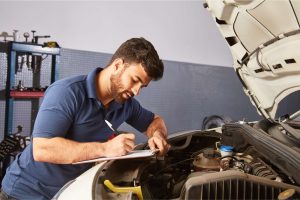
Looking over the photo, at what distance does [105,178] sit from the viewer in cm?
112

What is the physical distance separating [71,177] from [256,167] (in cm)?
90

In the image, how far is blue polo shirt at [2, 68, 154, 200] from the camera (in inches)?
49.7

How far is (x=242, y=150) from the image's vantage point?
4.96 ft

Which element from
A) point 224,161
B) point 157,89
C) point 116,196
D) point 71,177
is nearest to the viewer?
point 116,196

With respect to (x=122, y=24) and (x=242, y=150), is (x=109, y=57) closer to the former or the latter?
(x=122, y=24)

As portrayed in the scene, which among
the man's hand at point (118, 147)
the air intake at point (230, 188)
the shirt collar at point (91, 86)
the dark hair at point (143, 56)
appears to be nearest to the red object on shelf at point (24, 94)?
the shirt collar at point (91, 86)

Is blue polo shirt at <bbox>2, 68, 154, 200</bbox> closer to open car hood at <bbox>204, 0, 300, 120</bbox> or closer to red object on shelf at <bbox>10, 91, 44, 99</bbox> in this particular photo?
open car hood at <bbox>204, 0, 300, 120</bbox>

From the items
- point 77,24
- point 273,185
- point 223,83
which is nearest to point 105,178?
point 273,185

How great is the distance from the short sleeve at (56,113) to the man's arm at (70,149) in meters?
0.04

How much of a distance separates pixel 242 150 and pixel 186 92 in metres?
2.76

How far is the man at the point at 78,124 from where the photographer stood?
1.18 metres

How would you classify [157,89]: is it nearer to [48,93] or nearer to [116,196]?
[48,93]

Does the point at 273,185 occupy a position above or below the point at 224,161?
above

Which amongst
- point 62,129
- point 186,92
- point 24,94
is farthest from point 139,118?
point 186,92
